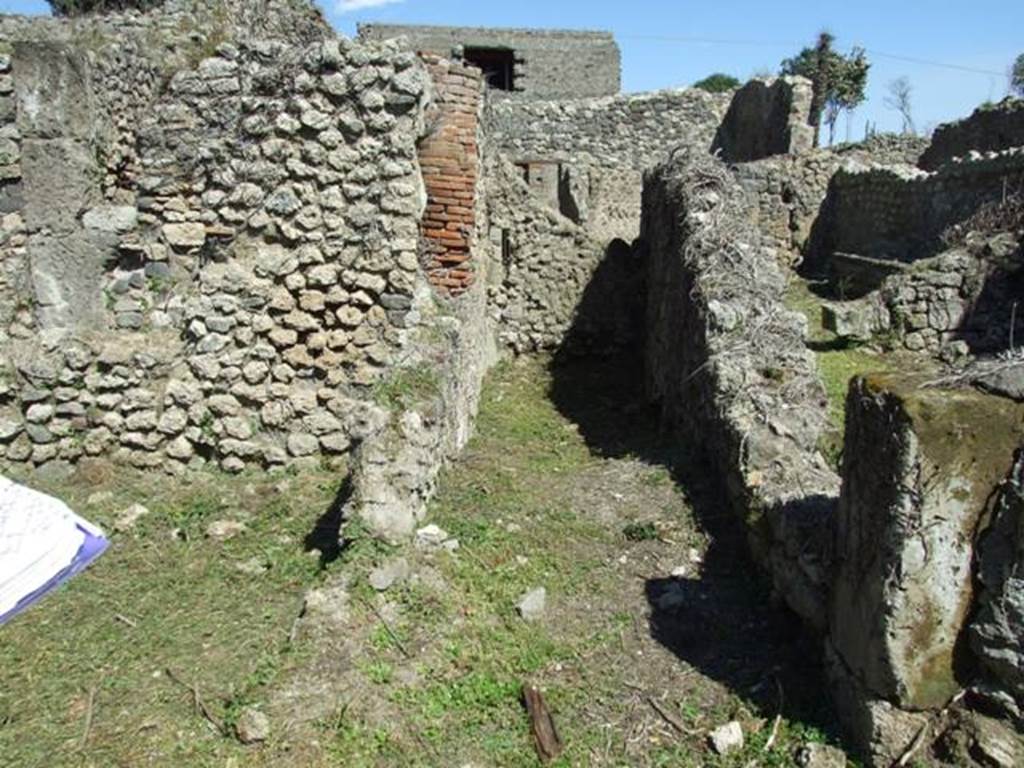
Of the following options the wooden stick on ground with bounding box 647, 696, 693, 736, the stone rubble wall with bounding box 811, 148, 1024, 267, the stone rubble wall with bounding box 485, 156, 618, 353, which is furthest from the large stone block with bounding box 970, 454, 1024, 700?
the stone rubble wall with bounding box 811, 148, 1024, 267

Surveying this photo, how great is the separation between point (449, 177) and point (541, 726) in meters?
4.34

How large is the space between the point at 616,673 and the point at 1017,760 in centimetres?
152

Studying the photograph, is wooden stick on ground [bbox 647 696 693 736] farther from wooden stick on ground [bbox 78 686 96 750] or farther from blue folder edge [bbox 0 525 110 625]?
blue folder edge [bbox 0 525 110 625]

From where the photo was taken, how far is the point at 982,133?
1565cm

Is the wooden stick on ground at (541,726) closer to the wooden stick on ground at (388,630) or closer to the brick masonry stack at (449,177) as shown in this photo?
the wooden stick on ground at (388,630)

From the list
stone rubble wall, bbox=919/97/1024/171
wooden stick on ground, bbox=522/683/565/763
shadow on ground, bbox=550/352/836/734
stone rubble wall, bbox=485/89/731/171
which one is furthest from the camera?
stone rubble wall, bbox=485/89/731/171

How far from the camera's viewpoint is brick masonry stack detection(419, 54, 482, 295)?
657 centimetres

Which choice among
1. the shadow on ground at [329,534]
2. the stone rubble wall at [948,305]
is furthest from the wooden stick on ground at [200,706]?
the stone rubble wall at [948,305]

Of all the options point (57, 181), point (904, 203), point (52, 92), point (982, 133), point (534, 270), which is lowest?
point (534, 270)

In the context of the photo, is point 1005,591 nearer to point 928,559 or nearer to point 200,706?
point 928,559

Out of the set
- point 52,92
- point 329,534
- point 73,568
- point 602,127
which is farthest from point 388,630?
point 602,127

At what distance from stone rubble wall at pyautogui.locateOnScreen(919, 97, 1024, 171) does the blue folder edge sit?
1360 centimetres

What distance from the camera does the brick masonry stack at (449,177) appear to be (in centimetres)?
657

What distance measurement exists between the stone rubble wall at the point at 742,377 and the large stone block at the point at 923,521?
2.08 feet
